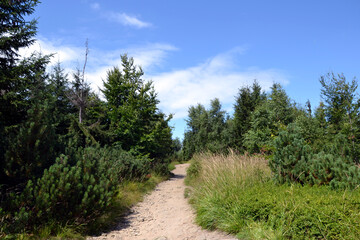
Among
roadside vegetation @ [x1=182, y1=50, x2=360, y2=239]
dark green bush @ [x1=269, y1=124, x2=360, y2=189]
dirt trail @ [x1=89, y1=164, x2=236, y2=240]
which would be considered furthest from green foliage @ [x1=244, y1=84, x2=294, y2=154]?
dark green bush @ [x1=269, y1=124, x2=360, y2=189]

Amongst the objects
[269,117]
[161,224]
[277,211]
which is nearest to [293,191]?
[277,211]

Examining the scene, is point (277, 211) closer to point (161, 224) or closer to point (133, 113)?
point (161, 224)

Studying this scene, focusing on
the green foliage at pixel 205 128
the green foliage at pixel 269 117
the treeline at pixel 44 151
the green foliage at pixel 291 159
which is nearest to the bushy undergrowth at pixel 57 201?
the treeline at pixel 44 151

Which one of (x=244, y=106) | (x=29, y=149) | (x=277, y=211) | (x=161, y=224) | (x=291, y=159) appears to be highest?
(x=244, y=106)

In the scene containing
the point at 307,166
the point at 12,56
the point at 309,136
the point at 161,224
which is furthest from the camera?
the point at 309,136

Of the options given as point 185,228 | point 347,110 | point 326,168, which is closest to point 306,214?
point 326,168

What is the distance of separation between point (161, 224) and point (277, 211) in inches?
121

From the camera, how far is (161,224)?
5734 mm

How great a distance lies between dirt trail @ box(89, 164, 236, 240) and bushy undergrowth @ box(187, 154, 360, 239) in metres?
0.32

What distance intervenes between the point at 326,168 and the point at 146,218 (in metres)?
4.63

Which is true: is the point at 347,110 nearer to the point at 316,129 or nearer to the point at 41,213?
the point at 316,129

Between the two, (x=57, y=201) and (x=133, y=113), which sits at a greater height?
(x=133, y=113)

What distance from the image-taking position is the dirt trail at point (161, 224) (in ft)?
15.2

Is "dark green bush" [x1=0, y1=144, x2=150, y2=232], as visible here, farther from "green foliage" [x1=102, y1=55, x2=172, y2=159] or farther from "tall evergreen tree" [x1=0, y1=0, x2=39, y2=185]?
"green foliage" [x1=102, y1=55, x2=172, y2=159]
